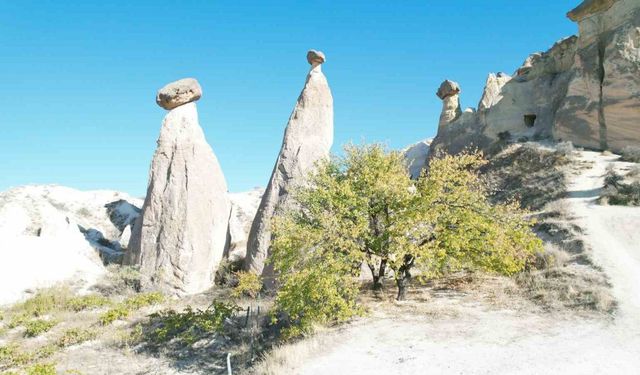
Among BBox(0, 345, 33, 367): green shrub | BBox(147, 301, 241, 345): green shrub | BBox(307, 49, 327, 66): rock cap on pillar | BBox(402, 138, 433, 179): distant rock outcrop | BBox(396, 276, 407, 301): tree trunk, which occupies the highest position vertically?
BBox(307, 49, 327, 66): rock cap on pillar

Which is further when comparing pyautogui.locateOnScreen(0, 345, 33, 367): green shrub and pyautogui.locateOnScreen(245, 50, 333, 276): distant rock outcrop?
pyautogui.locateOnScreen(245, 50, 333, 276): distant rock outcrop

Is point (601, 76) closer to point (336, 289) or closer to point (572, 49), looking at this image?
point (572, 49)

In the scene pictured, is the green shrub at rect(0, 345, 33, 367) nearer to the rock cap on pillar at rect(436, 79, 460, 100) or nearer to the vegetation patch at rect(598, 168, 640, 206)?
the vegetation patch at rect(598, 168, 640, 206)

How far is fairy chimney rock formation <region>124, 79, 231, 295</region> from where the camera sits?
50.9ft

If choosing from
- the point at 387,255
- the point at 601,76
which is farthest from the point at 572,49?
the point at 387,255

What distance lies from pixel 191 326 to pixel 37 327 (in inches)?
166

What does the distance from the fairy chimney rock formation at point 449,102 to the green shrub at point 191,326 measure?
2097 cm

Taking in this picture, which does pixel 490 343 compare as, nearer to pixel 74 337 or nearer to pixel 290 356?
pixel 290 356

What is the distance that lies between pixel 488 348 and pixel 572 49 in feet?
72.2

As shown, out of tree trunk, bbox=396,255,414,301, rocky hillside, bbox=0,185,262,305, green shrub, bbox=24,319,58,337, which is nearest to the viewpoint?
tree trunk, bbox=396,255,414,301

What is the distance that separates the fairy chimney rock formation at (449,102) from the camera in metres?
28.0

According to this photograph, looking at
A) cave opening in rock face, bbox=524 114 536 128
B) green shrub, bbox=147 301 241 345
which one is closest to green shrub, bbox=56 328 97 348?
green shrub, bbox=147 301 241 345

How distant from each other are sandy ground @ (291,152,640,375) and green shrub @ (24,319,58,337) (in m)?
8.13

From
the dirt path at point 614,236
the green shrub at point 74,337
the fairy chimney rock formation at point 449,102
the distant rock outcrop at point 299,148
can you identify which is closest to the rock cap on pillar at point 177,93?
the distant rock outcrop at point 299,148
